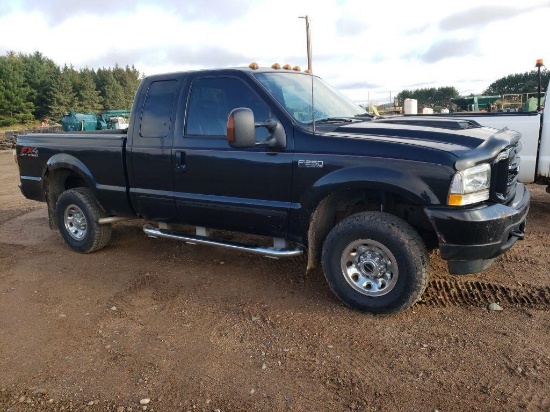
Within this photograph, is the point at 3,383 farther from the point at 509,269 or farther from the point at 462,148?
the point at 509,269

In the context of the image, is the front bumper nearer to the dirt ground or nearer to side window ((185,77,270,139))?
the dirt ground

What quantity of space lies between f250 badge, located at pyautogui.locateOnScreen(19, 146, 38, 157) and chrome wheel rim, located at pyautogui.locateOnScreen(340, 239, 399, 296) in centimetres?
429

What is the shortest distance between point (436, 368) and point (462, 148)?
1.54 meters

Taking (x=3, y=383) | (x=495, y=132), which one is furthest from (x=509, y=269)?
(x=3, y=383)

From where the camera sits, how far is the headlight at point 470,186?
10.7 ft

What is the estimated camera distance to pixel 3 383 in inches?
123

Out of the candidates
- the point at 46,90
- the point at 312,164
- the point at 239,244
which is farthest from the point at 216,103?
the point at 46,90

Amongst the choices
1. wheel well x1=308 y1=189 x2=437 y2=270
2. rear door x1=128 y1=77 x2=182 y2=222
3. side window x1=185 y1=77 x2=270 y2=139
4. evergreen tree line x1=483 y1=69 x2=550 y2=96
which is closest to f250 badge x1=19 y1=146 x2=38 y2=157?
rear door x1=128 y1=77 x2=182 y2=222

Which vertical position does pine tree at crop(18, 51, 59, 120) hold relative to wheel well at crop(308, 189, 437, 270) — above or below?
above

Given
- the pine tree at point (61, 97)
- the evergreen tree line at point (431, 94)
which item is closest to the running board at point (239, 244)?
the evergreen tree line at point (431, 94)

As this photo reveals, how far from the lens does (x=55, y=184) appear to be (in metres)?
5.96

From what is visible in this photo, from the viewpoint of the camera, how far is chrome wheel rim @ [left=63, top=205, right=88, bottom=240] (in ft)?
18.7

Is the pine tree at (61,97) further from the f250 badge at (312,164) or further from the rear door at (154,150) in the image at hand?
the f250 badge at (312,164)

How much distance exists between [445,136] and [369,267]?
3.84 ft
